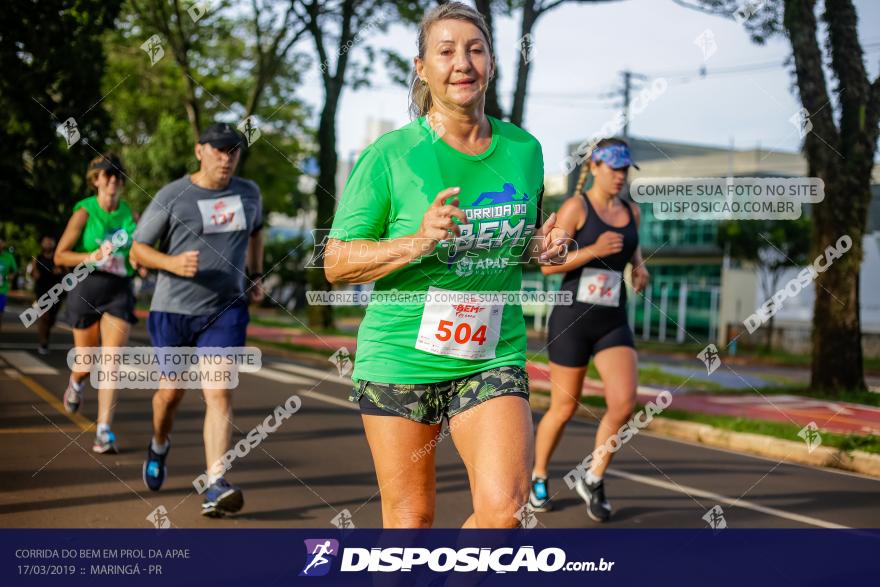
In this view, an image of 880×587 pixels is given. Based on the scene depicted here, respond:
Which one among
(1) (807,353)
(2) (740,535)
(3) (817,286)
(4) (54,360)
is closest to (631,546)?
(2) (740,535)

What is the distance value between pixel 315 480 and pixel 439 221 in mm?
4179

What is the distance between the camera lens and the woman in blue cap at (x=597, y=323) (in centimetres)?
584

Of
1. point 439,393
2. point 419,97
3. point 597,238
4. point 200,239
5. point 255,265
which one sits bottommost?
point 439,393

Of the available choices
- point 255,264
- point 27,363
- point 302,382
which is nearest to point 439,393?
point 255,264

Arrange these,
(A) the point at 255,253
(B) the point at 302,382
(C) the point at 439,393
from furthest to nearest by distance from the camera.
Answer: (B) the point at 302,382
(A) the point at 255,253
(C) the point at 439,393

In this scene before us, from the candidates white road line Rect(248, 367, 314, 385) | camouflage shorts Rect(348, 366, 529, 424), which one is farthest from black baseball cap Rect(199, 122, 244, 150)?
white road line Rect(248, 367, 314, 385)

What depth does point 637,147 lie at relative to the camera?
2133 inches

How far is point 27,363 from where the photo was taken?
13539mm

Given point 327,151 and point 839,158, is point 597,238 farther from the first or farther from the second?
point 327,151

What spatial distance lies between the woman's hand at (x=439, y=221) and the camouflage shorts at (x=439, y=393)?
489 mm

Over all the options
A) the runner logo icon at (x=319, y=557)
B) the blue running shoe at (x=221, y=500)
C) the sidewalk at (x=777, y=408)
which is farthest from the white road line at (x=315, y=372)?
the runner logo icon at (x=319, y=557)

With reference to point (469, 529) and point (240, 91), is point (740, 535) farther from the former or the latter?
point (240, 91)

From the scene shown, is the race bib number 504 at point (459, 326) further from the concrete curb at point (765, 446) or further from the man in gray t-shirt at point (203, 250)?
the concrete curb at point (765, 446)

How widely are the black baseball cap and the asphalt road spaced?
2.05m
